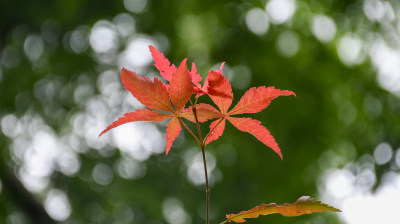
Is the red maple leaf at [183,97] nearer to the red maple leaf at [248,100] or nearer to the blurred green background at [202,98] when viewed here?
the red maple leaf at [248,100]

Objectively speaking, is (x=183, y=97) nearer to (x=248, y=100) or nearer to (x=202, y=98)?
(x=248, y=100)

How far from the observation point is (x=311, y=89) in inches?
167

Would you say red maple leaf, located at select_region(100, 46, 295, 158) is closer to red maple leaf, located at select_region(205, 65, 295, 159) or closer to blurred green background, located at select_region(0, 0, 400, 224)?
red maple leaf, located at select_region(205, 65, 295, 159)

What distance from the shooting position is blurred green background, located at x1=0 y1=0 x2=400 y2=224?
4.21 m

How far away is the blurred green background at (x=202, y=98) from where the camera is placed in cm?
421

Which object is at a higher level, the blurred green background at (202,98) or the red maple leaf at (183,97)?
the blurred green background at (202,98)

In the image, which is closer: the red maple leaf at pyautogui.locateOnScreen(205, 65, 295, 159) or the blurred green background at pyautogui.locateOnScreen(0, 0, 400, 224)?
the red maple leaf at pyautogui.locateOnScreen(205, 65, 295, 159)

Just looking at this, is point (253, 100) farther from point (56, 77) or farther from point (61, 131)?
point (61, 131)

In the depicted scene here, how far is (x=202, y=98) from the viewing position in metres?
3.88

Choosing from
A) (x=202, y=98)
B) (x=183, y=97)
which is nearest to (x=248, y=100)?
(x=183, y=97)

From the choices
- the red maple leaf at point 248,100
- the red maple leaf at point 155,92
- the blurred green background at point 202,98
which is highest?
the blurred green background at point 202,98

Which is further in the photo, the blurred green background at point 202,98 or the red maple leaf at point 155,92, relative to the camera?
the blurred green background at point 202,98

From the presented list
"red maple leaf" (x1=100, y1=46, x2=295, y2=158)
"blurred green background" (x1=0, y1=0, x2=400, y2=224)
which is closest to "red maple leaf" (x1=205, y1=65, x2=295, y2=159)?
"red maple leaf" (x1=100, y1=46, x2=295, y2=158)

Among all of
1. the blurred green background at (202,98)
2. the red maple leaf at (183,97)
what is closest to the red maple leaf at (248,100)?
the red maple leaf at (183,97)
